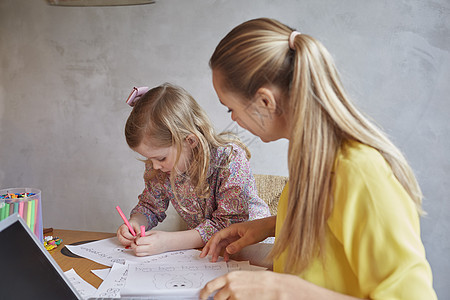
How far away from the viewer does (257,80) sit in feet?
2.28

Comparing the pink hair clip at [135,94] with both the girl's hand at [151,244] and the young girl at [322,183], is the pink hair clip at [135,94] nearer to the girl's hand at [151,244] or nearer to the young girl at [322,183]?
the girl's hand at [151,244]

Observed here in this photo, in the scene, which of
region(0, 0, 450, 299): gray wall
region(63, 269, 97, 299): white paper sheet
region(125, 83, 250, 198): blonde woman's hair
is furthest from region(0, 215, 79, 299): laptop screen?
region(0, 0, 450, 299): gray wall

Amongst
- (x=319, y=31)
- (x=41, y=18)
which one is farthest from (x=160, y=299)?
(x=41, y=18)

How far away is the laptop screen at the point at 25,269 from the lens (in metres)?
0.60

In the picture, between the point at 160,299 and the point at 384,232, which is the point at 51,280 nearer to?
the point at 160,299

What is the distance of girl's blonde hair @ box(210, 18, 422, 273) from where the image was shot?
0.64 m

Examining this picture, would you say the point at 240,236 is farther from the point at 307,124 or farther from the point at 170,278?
the point at 307,124

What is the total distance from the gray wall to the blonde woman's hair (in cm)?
72

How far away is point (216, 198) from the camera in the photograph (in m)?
1.27

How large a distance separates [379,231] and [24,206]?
81cm

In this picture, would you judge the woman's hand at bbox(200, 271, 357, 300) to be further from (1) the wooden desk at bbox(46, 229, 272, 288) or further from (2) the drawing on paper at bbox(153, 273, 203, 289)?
(1) the wooden desk at bbox(46, 229, 272, 288)

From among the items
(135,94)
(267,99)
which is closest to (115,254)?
(135,94)

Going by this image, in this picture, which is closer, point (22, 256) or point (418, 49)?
point (22, 256)

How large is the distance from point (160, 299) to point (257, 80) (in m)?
0.45
